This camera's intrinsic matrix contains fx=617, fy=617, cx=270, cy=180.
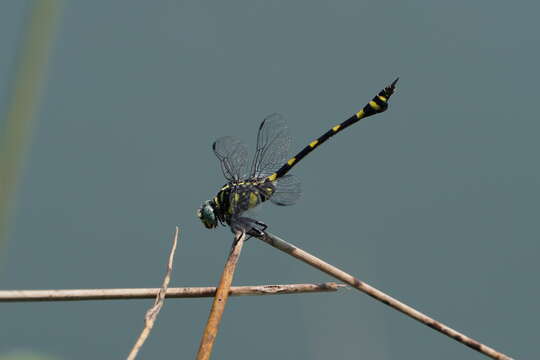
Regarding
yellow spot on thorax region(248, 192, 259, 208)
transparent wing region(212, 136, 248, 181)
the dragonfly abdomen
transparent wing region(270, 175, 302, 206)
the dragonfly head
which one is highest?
the dragonfly abdomen

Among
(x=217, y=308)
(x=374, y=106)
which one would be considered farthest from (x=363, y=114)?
(x=217, y=308)

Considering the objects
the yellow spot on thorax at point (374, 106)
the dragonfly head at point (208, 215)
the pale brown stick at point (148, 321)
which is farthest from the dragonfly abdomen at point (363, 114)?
the pale brown stick at point (148, 321)

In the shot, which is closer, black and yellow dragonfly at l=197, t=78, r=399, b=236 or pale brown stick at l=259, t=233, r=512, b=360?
pale brown stick at l=259, t=233, r=512, b=360

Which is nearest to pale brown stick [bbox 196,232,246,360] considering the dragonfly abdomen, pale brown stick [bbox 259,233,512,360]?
pale brown stick [bbox 259,233,512,360]

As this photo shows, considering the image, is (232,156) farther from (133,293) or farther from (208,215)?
(133,293)

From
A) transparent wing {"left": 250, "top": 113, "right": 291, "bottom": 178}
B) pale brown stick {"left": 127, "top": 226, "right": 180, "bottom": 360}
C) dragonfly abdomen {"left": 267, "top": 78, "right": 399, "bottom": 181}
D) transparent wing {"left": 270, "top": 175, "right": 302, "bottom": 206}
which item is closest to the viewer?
pale brown stick {"left": 127, "top": 226, "right": 180, "bottom": 360}

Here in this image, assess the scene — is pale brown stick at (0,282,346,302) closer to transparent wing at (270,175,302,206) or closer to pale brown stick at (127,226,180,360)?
pale brown stick at (127,226,180,360)
